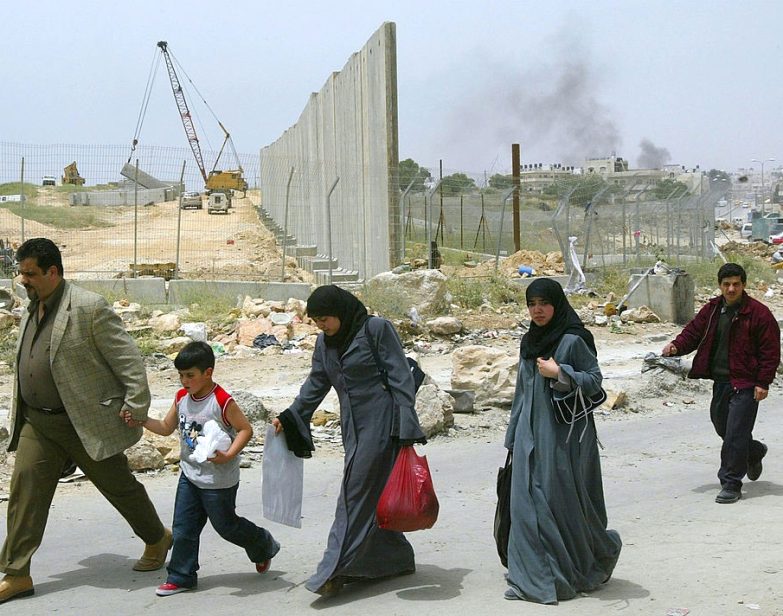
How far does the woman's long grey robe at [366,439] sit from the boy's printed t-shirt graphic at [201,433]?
0.52 meters

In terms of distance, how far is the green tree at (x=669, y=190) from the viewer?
79.4 ft

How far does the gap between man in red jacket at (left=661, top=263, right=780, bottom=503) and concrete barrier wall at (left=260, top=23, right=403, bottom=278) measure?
9.96 meters

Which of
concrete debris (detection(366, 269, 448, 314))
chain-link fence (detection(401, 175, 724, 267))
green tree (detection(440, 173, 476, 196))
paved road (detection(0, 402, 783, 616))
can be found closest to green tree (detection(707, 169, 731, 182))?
chain-link fence (detection(401, 175, 724, 267))

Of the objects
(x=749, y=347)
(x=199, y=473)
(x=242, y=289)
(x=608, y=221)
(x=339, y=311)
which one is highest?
(x=608, y=221)

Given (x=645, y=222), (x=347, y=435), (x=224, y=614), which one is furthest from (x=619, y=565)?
(x=645, y=222)

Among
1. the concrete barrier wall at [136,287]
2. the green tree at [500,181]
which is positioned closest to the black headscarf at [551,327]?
the concrete barrier wall at [136,287]

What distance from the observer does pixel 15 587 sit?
16.4ft

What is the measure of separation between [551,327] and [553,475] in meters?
0.65

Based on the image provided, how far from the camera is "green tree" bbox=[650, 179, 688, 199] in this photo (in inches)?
952

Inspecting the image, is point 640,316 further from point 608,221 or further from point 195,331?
point 608,221

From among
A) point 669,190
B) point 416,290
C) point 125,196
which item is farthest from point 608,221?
point 125,196

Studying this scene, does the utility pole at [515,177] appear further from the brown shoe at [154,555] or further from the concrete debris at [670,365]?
the brown shoe at [154,555]

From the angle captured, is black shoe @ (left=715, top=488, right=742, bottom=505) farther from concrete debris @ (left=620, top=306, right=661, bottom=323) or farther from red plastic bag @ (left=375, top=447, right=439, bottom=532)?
concrete debris @ (left=620, top=306, right=661, bottom=323)

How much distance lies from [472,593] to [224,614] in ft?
3.64
